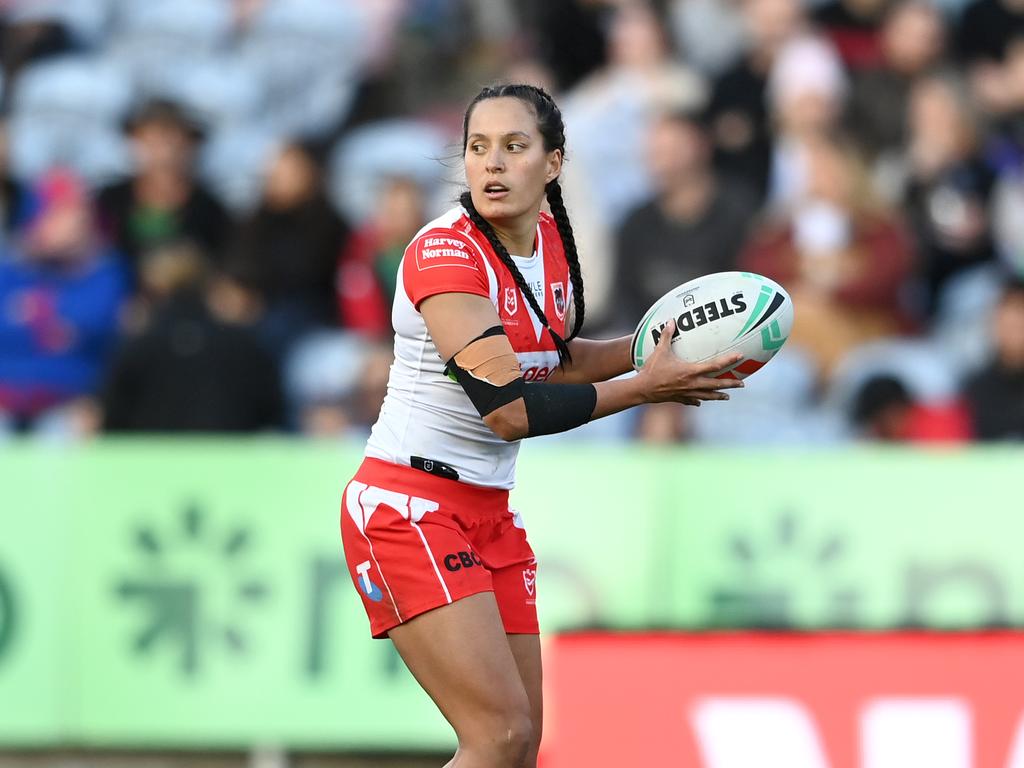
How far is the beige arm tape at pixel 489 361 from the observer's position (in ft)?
14.9

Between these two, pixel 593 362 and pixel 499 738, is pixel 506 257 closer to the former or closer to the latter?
pixel 593 362

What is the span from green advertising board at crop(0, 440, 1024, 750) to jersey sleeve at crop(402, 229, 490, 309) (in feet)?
10.7

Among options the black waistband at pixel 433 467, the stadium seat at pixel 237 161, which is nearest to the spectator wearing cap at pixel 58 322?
the stadium seat at pixel 237 161

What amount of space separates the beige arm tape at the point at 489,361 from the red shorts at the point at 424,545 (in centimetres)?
42

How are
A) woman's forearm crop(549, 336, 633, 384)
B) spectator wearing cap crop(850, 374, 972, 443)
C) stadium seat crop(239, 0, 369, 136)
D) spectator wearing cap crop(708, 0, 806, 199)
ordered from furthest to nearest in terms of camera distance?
stadium seat crop(239, 0, 369, 136) < spectator wearing cap crop(708, 0, 806, 199) < spectator wearing cap crop(850, 374, 972, 443) < woman's forearm crop(549, 336, 633, 384)

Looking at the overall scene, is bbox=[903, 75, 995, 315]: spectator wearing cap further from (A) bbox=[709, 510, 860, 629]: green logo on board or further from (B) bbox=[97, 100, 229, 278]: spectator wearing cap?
(B) bbox=[97, 100, 229, 278]: spectator wearing cap

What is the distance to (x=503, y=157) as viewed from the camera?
4.74 meters

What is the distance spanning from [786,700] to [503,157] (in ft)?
8.19

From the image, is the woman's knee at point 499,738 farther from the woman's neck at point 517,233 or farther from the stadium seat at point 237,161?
the stadium seat at point 237,161

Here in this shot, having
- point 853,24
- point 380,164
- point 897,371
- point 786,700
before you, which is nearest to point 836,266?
point 897,371

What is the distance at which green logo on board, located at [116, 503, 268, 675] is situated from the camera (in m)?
7.88

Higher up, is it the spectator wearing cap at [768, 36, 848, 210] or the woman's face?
the spectator wearing cap at [768, 36, 848, 210]

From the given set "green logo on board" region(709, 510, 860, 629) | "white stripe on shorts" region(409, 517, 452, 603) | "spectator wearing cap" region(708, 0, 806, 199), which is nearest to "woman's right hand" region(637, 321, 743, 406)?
"white stripe on shorts" region(409, 517, 452, 603)

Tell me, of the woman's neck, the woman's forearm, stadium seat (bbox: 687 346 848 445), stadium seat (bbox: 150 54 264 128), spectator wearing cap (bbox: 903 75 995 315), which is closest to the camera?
the woman's neck
